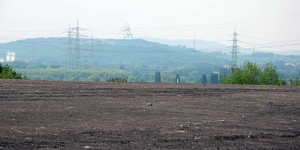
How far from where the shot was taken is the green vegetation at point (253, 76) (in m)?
79.5

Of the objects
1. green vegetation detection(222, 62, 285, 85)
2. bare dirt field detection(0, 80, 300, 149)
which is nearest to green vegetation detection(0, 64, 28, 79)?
bare dirt field detection(0, 80, 300, 149)

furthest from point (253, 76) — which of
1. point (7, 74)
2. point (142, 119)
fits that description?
point (142, 119)

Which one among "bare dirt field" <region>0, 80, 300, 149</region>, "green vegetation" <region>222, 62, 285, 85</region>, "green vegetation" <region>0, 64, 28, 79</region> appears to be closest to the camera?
"bare dirt field" <region>0, 80, 300, 149</region>

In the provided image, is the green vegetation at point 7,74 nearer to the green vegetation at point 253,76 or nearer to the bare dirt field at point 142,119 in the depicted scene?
the bare dirt field at point 142,119

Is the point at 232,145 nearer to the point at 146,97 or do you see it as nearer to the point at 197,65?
the point at 146,97

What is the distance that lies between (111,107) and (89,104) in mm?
1237

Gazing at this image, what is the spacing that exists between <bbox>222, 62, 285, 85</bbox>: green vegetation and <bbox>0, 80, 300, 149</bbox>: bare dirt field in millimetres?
46936

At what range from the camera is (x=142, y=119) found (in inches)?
770

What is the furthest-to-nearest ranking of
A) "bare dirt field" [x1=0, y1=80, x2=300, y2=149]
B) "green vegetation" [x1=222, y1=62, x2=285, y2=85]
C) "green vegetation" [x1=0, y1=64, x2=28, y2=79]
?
"green vegetation" [x1=222, y1=62, x2=285, y2=85] → "green vegetation" [x1=0, y1=64, x2=28, y2=79] → "bare dirt field" [x1=0, y1=80, x2=300, y2=149]

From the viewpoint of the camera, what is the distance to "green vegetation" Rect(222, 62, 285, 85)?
79500 mm

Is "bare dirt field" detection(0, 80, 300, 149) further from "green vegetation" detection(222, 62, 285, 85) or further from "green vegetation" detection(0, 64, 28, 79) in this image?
"green vegetation" detection(222, 62, 285, 85)

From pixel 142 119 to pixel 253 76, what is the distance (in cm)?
6457

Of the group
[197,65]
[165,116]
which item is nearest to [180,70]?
[197,65]

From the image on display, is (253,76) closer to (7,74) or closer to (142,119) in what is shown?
(7,74)
